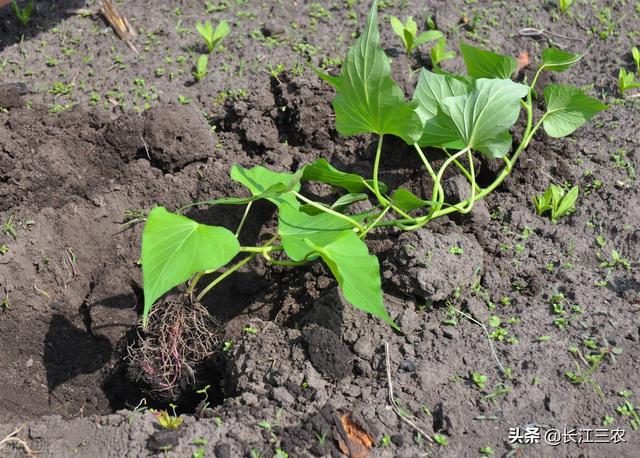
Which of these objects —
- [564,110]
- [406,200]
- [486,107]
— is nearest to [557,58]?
[564,110]

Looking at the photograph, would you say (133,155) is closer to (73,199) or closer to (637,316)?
(73,199)

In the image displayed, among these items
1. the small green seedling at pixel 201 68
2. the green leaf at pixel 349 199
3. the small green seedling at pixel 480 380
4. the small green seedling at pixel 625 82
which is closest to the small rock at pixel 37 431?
the green leaf at pixel 349 199

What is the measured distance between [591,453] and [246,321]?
1232 millimetres

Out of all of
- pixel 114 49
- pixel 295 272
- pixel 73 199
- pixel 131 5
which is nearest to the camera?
pixel 295 272

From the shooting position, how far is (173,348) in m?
2.43

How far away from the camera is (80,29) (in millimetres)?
3746

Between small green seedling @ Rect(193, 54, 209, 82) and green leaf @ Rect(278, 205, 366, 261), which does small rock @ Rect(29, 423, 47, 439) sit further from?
small green seedling @ Rect(193, 54, 209, 82)

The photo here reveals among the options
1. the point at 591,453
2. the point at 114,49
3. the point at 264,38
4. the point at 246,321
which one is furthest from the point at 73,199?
the point at 591,453

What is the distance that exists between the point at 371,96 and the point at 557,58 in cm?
106

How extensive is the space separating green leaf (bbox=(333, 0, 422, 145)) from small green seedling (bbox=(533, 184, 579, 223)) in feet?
2.09

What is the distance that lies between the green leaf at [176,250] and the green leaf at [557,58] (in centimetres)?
165

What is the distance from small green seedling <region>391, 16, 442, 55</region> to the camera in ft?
11.1

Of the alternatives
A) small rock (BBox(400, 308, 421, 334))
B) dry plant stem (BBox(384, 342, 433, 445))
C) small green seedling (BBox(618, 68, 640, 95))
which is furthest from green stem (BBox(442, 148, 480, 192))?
small green seedling (BBox(618, 68, 640, 95))

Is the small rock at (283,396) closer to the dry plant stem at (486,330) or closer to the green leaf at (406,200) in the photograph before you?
the dry plant stem at (486,330)
